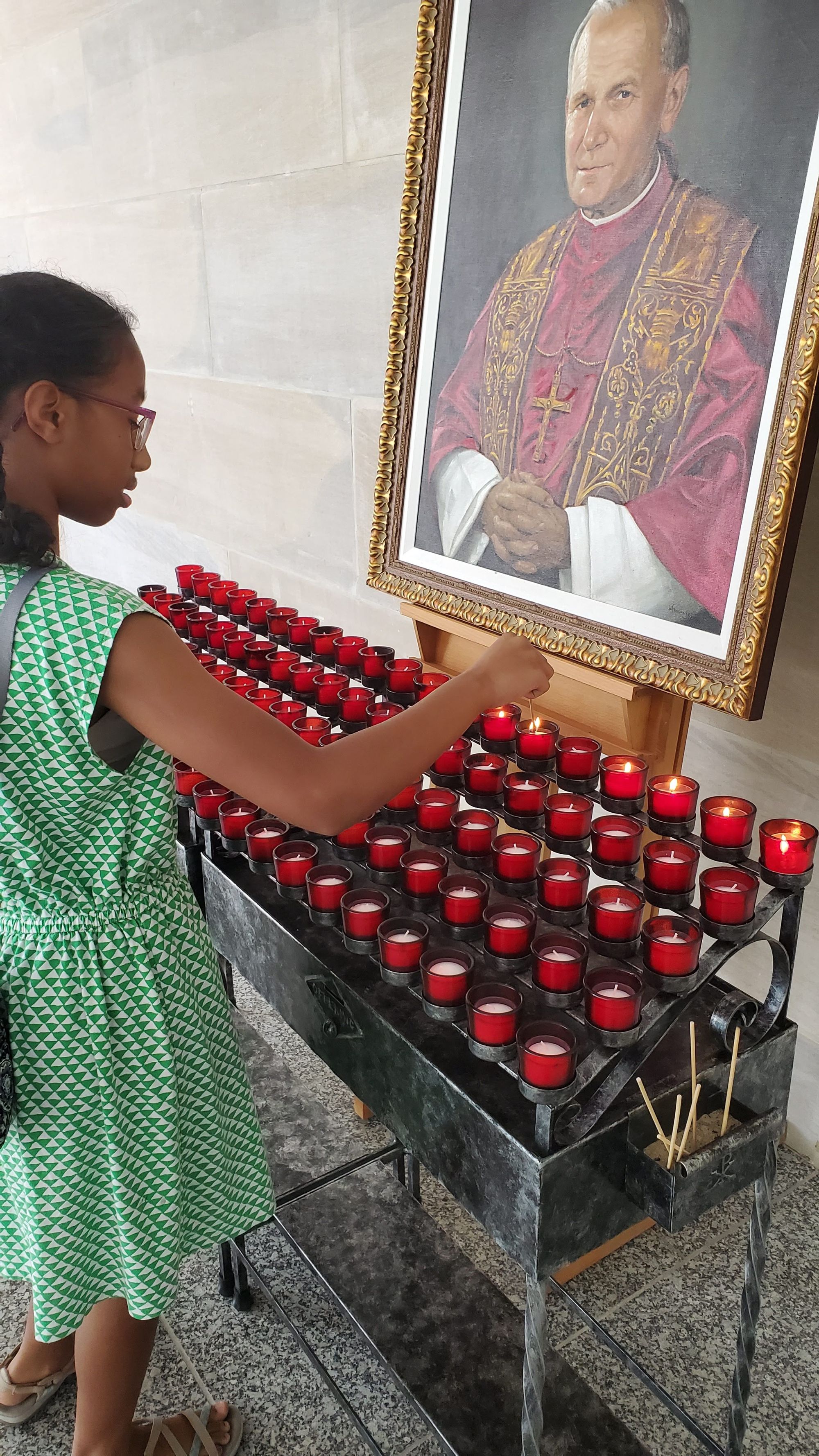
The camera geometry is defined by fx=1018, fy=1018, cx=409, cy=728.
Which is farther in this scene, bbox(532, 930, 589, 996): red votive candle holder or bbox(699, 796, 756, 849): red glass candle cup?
bbox(699, 796, 756, 849): red glass candle cup

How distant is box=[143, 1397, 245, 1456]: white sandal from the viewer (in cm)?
146

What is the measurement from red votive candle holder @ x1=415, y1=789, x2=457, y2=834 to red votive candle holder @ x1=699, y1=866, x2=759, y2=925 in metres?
0.34

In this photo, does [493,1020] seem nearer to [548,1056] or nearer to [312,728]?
[548,1056]

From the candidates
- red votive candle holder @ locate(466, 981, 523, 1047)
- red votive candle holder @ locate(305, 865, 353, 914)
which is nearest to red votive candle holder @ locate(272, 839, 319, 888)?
red votive candle holder @ locate(305, 865, 353, 914)

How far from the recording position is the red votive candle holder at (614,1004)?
3.20 feet

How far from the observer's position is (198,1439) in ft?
4.83

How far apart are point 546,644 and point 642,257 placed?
57 cm

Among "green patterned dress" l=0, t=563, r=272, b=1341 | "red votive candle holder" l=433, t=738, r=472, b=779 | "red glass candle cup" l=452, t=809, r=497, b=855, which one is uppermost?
"red votive candle holder" l=433, t=738, r=472, b=779

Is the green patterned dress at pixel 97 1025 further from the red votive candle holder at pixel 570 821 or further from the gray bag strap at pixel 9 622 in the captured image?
the red votive candle holder at pixel 570 821

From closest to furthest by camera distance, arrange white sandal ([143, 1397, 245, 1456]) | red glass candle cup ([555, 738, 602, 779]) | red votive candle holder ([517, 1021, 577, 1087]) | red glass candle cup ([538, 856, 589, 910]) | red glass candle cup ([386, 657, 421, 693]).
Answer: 1. red votive candle holder ([517, 1021, 577, 1087])
2. red glass candle cup ([538, 856, 589, 910])
3. red glass candle cup ([555, 738, 602, 779])
4. white sandal ([143, 1397, 245, 1456])
5. red glass candle cup ([386, 657, 421, 693])

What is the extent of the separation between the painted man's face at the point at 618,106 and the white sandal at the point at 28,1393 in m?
1.95

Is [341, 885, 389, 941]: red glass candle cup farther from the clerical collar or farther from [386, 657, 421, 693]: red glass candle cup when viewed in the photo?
the clerical collar

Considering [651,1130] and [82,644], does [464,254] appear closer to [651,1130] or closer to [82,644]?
[82,644]

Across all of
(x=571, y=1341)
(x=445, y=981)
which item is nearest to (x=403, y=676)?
(x=445, y=981)
